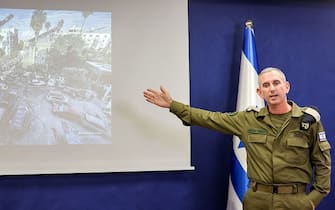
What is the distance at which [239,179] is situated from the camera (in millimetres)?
2965

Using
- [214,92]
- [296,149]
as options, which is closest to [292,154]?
[296,149]

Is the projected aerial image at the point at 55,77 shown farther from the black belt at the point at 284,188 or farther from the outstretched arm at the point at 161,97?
the black belt at the point at 284,188

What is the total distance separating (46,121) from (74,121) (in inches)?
8.2

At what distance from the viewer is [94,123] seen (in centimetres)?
298

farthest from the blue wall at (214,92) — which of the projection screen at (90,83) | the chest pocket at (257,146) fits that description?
the chest pocket at (257,146)

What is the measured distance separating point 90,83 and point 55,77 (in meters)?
0.27

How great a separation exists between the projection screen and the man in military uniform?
0.91 meters

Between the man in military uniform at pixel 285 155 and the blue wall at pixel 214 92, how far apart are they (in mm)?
939

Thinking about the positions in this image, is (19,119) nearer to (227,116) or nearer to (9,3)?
(9,3)

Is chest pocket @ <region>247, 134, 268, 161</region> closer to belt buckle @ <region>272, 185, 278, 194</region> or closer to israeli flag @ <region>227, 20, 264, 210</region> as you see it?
belt buckle @ <region>272, 185, 278, 194</region>

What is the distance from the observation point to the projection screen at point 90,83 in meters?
2.89

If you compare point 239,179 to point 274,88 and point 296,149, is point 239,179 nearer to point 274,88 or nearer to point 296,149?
point 296,149

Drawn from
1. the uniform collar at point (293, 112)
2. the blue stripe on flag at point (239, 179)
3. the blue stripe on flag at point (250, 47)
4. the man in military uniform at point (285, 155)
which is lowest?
the blue stripe on flag at point (239, 179)

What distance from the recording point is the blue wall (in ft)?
9.85
